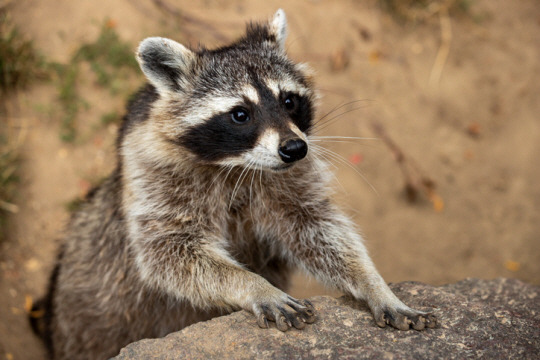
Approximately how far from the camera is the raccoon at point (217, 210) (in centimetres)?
295

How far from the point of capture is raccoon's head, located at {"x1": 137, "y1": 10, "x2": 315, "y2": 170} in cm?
296

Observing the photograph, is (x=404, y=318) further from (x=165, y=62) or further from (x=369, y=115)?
(x=369, y=115)

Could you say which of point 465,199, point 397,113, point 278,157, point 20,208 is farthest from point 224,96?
point 465,199

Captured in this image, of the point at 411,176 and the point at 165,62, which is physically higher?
the point at 411,176

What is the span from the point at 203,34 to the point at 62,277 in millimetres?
3455

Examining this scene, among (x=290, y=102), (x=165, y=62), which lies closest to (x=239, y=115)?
(x=290, y=102)

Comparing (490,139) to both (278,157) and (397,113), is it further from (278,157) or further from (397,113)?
(278,157)

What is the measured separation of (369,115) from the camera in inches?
256

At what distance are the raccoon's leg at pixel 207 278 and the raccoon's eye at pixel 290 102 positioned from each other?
0.93m

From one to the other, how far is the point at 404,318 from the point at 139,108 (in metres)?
2.13

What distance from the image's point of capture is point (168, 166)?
3334mm

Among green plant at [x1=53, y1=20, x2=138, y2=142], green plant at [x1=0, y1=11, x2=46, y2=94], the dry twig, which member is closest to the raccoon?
green plant at [x1=53, y1=20, x2=138, y2=142]

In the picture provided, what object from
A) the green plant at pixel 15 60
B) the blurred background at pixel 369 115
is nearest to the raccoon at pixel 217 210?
the blurred background at pixel 369 115

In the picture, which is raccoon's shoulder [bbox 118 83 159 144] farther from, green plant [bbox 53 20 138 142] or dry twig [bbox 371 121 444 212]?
dry twig [bbox 371 121 444 212]
